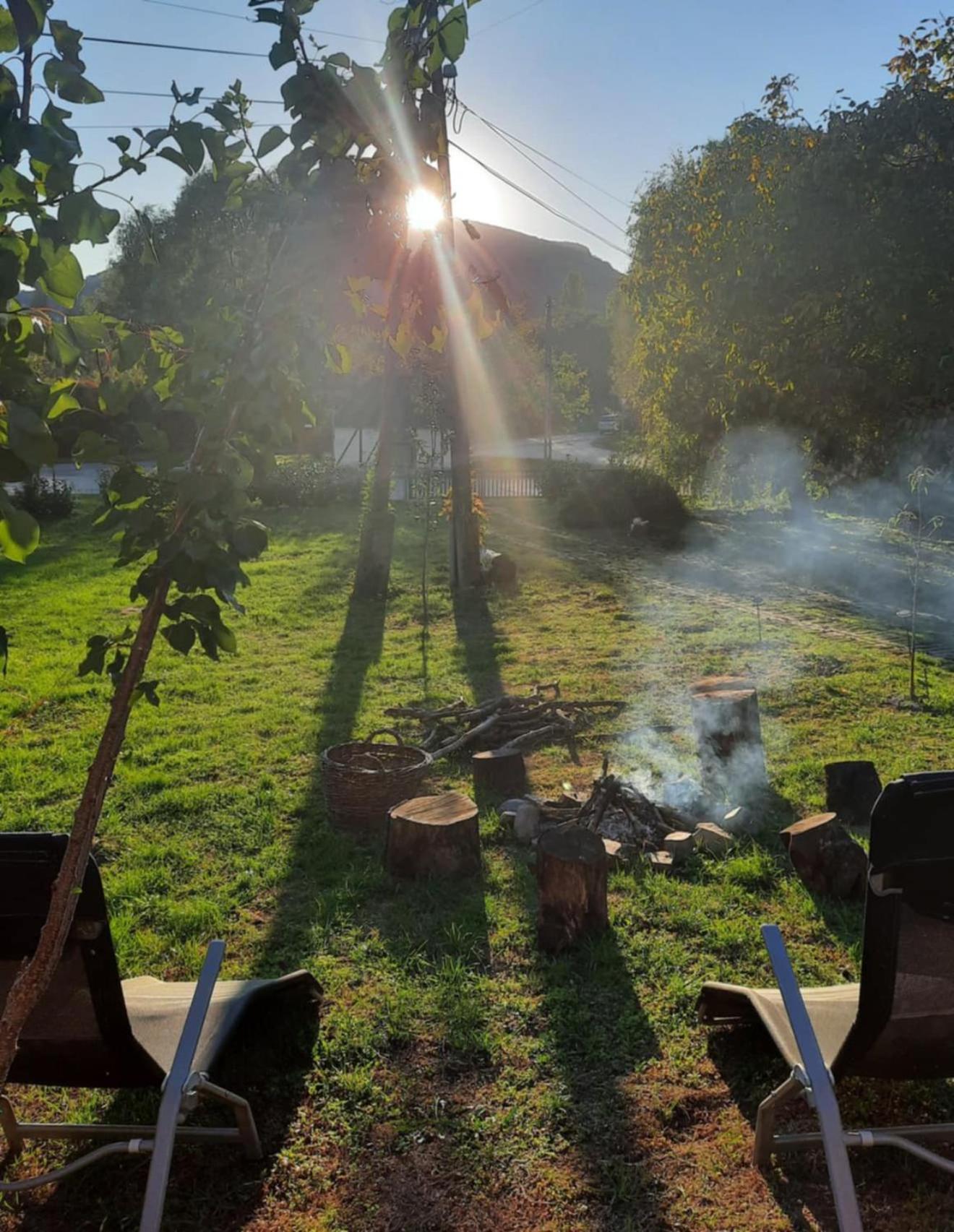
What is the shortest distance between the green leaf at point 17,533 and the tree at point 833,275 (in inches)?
349

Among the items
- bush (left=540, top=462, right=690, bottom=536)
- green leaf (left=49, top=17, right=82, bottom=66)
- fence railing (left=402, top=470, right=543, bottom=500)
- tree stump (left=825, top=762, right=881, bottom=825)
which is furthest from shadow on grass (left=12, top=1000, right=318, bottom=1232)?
fence railing (left=402, top=470, right=543, bottom=500)

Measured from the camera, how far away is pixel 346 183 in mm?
1835

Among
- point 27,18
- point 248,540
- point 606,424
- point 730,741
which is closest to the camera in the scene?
point 27,18

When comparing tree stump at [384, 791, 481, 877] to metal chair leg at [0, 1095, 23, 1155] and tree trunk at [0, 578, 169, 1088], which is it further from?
tree trunk at [0, 578, 169, 1088]

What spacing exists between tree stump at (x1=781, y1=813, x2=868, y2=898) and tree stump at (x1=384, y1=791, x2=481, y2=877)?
1549mm

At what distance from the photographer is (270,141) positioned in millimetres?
1768

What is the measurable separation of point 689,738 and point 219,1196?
4605 mm

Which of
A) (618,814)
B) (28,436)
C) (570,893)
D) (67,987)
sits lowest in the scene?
(618,814)

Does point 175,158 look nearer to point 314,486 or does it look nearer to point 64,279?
point 64,279

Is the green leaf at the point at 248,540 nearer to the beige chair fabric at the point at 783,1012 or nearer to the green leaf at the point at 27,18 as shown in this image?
the green leaf at the point at 27,18

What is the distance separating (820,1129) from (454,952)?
1.88m

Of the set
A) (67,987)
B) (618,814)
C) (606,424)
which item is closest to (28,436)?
(67,987)

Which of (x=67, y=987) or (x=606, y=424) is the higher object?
(x=606, y=424)

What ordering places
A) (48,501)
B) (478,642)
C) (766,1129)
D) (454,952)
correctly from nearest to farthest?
1. (766,1129)
2. (454,952)
3. (478,642)
4. (48,501)
